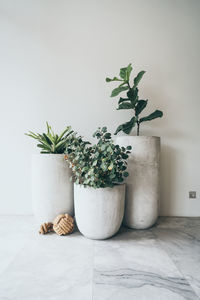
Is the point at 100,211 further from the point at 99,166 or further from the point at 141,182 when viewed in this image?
the point at 141,182

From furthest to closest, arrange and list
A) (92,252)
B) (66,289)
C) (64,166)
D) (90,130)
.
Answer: (90,130) < (64,166) < (92,252) < (66,289)

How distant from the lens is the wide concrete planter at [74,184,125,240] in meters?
1.45

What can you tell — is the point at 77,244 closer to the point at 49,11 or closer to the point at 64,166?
the point at 64,166

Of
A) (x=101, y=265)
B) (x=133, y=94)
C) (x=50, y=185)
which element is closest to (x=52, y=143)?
(x=50, y=185)

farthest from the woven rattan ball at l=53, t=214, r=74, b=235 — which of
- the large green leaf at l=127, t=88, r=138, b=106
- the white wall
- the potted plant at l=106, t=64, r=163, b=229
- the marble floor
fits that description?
the large green leaf at l=127, t=88, r=138, b=106

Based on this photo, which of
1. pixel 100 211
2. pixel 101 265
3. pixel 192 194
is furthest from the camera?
pixel 192 194

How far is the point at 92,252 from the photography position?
4.26 feet

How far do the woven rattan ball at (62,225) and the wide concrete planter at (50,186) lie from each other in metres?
0.12

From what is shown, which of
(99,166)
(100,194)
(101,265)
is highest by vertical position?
(99,166)

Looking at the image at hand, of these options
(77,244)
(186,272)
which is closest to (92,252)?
(77,244)

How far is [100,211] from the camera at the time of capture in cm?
145

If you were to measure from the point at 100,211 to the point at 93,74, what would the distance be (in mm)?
1434

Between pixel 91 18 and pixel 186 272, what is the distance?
2.40 metres

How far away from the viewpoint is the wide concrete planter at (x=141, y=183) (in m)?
1.69
